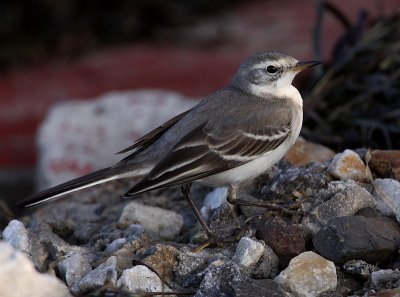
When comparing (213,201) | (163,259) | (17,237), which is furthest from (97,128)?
(163,259)

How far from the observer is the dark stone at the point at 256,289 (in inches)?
181

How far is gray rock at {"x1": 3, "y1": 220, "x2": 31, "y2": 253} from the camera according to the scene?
17.5 ft

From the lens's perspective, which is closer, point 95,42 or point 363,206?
point 363,206

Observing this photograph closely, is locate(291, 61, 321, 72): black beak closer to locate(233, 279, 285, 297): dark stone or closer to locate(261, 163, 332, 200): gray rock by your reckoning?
locate(261, 163, 332, 200): gray rock

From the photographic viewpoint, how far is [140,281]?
15.9 feet

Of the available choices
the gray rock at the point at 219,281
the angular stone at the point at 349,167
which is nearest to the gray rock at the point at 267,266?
the gray rock at the point at 219,281

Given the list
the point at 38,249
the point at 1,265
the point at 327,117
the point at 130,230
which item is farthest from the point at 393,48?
the point at 1,265

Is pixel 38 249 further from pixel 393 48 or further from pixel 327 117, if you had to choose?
pixel 393 48

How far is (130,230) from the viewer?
5.74 meters

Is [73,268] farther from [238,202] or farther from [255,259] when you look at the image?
[238,202]

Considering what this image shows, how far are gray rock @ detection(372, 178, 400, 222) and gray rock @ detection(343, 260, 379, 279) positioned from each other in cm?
53

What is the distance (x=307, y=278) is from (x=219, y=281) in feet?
1.74

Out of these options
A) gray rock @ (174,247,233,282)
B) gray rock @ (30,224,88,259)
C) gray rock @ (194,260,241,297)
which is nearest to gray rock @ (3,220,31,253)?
gray rock @ (30,224,88,259)

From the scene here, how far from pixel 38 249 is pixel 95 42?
6.31 m
